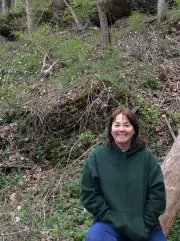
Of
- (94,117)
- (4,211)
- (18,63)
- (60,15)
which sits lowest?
(4,211)

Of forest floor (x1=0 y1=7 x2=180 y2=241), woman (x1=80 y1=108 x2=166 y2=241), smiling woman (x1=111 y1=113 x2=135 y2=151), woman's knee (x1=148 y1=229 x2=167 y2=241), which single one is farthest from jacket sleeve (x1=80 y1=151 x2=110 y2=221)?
forest floor (x1=0 y1=7 x2=180 y2=241)

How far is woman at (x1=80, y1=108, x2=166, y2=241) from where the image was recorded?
303cm

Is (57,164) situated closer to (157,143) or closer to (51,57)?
(157,143)

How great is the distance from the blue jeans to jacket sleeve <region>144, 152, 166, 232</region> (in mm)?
93

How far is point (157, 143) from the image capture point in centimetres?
631

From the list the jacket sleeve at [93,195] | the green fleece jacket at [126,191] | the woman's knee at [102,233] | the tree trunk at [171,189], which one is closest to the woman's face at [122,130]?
the green fleece jacket at [126,191]

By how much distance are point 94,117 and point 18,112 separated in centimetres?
161

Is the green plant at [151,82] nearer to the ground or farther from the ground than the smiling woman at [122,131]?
nearer to the ground

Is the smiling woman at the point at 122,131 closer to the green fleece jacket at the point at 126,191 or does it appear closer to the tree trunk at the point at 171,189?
the green fleece jacket at the point at 126,191

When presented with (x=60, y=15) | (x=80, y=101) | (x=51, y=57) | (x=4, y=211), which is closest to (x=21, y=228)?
(x=4, y=211)

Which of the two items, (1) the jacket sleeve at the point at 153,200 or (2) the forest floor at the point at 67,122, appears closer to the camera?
(1) the jacket sleeve at the point at 153,200

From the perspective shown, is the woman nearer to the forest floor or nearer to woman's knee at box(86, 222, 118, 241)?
woman's knee at box(86, 222, 118, 241)

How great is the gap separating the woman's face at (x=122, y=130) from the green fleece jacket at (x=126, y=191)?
107 mm

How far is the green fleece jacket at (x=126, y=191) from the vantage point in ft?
9.95
